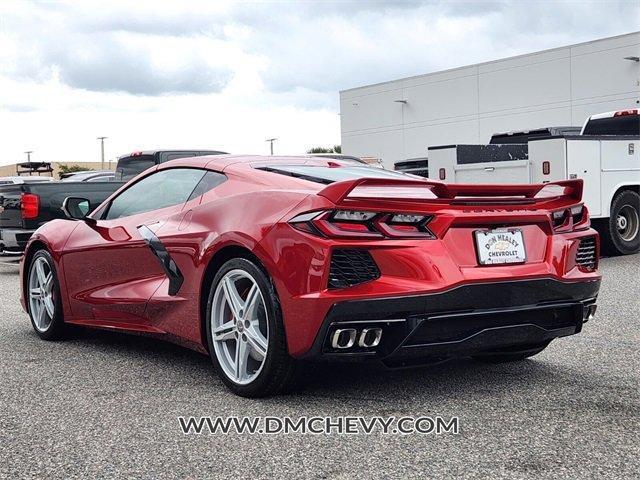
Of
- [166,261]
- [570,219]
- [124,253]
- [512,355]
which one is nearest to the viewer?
[570,219]

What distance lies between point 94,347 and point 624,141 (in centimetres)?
922

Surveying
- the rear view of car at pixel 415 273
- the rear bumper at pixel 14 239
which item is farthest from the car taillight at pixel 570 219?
the rear bumper at pixel 14 239

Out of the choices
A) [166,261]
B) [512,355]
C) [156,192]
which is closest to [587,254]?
[512,355]

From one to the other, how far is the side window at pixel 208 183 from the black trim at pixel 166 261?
344 millimetres

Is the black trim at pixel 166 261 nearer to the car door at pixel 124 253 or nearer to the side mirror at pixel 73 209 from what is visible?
the car door at pixel 124 253

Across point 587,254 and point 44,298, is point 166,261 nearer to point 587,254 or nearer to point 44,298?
point 44,298

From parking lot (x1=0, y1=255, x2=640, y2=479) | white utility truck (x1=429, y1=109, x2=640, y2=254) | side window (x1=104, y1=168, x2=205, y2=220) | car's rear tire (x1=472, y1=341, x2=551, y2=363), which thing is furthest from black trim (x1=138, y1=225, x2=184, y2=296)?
white utility truck (x1=429, y1=109, x2=640, y2=254)

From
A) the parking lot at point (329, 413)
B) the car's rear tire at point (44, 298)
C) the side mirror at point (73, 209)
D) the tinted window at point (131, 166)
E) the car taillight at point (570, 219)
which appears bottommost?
the parking lot at point (329, 413)

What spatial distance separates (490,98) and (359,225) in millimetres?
36477

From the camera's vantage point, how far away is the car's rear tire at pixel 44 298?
265 inches

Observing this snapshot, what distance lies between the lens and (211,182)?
5391 mm

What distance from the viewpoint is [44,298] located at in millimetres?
6934

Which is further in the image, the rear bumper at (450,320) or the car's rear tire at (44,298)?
the car's rear tire at (44,298)

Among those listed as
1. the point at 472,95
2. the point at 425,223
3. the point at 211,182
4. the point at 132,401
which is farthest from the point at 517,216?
the point at 472,95
